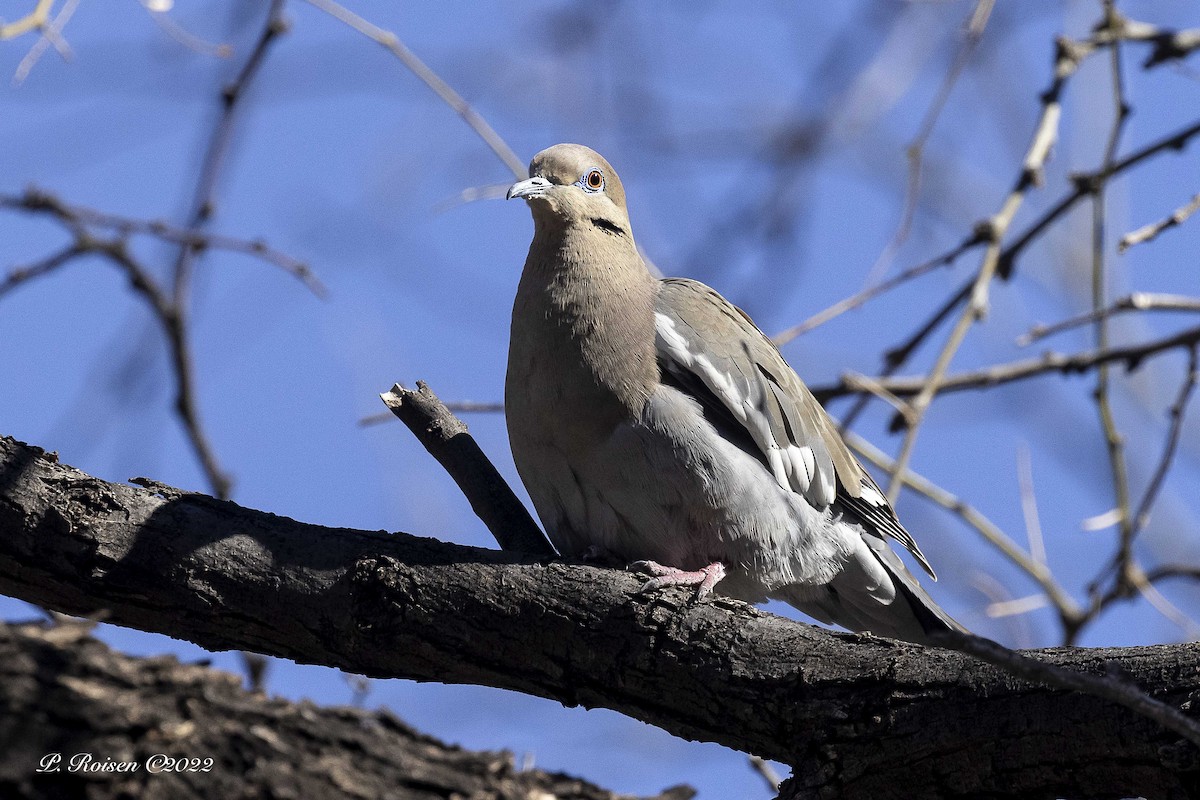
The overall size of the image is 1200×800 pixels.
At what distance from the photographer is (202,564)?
3.33 meters

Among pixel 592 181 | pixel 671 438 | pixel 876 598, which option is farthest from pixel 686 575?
pixel 592 181

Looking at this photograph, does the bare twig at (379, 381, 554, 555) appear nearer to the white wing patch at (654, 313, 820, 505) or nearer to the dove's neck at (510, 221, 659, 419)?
the dove's neck at (510, 221, 659, 419)

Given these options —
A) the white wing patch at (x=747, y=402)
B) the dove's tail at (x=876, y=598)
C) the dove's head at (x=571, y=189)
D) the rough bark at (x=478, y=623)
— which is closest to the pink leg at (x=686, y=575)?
the rough bark at (x=478, y=623)

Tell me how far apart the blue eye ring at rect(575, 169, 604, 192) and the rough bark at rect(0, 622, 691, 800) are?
7.40 ft

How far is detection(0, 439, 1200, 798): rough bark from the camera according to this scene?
2857mm

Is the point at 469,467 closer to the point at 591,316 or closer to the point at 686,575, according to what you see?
the point at 591,316

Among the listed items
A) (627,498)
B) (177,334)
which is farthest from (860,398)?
(177,334)

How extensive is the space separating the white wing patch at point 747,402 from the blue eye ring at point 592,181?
654 mm

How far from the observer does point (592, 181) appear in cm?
465

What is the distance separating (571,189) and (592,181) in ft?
0.49

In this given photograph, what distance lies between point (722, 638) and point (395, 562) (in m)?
0.94

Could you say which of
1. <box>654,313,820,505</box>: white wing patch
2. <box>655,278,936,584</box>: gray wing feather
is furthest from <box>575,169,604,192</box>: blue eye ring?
<box>654,313,820,505</box>: white wing patch

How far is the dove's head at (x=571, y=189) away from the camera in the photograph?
4.47 metres

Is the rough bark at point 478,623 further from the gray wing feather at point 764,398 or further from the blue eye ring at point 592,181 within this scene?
the blue eye ring at point 592,181
